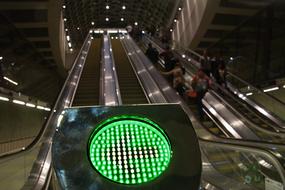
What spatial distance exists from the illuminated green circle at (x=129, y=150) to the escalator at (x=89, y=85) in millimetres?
7749


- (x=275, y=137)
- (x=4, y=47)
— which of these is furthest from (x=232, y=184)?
(x=4, y=47)

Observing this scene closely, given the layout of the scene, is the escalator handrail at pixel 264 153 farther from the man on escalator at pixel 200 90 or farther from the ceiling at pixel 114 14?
the ceiling at pixel 114 14

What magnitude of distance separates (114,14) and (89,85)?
33564 millimetres

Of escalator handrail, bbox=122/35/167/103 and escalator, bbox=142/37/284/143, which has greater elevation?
escalator handrail, bbox=122/35/167/103

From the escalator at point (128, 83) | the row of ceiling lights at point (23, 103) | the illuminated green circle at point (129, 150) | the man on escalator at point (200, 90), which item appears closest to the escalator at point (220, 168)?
the illuminated green circle at point (129, 150)

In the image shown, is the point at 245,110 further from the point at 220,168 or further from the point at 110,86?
the point at 220,168

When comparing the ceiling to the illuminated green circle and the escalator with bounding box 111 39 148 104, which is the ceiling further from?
the illuminated green circle

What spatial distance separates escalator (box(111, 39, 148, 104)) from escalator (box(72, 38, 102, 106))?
0.68 meters

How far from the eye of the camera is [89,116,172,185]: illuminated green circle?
1.40m

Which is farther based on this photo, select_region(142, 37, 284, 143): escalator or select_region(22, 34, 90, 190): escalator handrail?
select_region(142, 37, 284, 143): escalator

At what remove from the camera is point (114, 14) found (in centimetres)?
4334

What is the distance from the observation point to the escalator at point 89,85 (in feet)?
30.9

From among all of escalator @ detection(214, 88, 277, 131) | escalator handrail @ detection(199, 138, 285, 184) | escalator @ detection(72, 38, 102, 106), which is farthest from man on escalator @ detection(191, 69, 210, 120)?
escalator handrail @ detection(199, 138, 285, 184)

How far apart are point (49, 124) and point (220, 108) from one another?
154 inches
